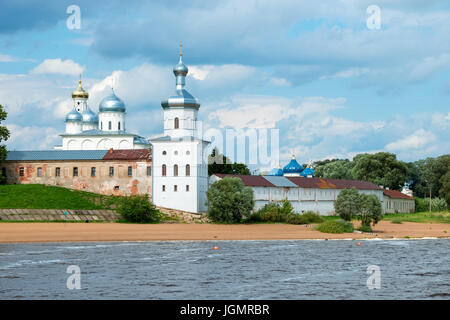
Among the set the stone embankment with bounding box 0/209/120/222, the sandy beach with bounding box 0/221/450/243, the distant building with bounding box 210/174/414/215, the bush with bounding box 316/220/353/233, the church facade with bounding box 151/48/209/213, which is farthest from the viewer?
the distant building with bounding box 210/174/414/215

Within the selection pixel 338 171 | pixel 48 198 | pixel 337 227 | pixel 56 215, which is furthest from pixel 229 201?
pixel 338 171

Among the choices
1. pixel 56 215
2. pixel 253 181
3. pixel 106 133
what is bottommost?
pixel 56 215

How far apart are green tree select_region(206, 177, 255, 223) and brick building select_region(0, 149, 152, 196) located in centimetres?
725

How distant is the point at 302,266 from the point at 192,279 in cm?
661

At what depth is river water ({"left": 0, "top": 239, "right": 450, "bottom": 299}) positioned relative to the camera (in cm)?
→ 2300

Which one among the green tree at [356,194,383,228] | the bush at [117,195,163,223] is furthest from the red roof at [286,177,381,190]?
the bush at [117,195,163,223]

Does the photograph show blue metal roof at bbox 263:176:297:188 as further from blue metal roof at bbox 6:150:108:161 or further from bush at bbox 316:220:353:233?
bush at bbox 316:220:353:233

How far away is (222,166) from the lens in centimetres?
9150

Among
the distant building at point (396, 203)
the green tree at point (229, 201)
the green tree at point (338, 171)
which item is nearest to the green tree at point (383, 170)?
the distant building at point (396, 203)

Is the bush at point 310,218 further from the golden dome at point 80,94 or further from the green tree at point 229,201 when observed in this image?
the golden dome at point 80,94

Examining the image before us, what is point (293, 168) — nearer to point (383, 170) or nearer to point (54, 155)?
point (383, 170)

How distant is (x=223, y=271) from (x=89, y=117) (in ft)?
197

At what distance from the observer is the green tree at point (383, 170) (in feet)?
340

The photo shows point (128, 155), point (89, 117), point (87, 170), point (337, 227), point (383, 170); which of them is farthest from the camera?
point (383, 170)
